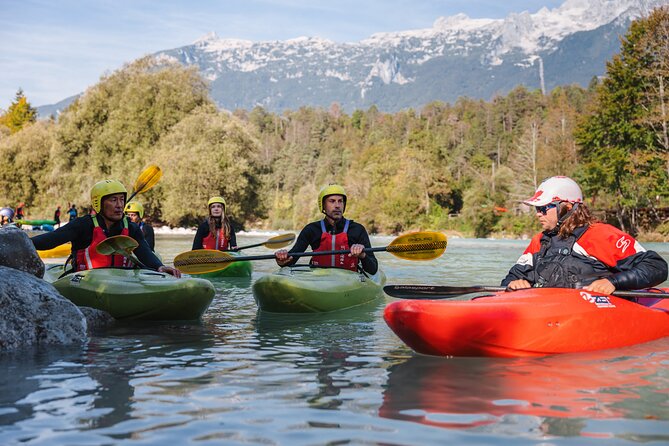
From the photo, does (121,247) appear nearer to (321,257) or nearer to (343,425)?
(321,257)

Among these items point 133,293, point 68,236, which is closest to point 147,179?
point 68,236

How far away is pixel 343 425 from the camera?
342 centimetres

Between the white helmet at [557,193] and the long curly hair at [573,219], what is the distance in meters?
0.06

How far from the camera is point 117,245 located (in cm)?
679

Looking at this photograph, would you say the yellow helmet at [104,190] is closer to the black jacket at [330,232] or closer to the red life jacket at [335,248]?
the black jacket at [330,232]

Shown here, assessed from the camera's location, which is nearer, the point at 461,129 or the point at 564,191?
the point at 564,191

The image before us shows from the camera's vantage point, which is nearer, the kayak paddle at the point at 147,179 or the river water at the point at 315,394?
the river water at the point at 315,394

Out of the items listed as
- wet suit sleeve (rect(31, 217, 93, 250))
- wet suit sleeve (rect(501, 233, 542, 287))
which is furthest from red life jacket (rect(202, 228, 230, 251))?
wet suit sleeve (rect(501, 233, 542, 287))

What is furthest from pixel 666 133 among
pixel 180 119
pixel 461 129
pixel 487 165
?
pixel 461 129

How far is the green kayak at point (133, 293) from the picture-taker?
6.70 m

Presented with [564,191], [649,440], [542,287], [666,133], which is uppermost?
[666,133]

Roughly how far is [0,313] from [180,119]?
32.0 metres

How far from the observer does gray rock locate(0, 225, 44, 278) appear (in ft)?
20.9

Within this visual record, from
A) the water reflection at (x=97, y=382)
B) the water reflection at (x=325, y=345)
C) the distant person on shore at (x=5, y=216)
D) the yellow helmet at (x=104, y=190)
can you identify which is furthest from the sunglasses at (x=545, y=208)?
the distant person on shore at (x=5, y=216)
